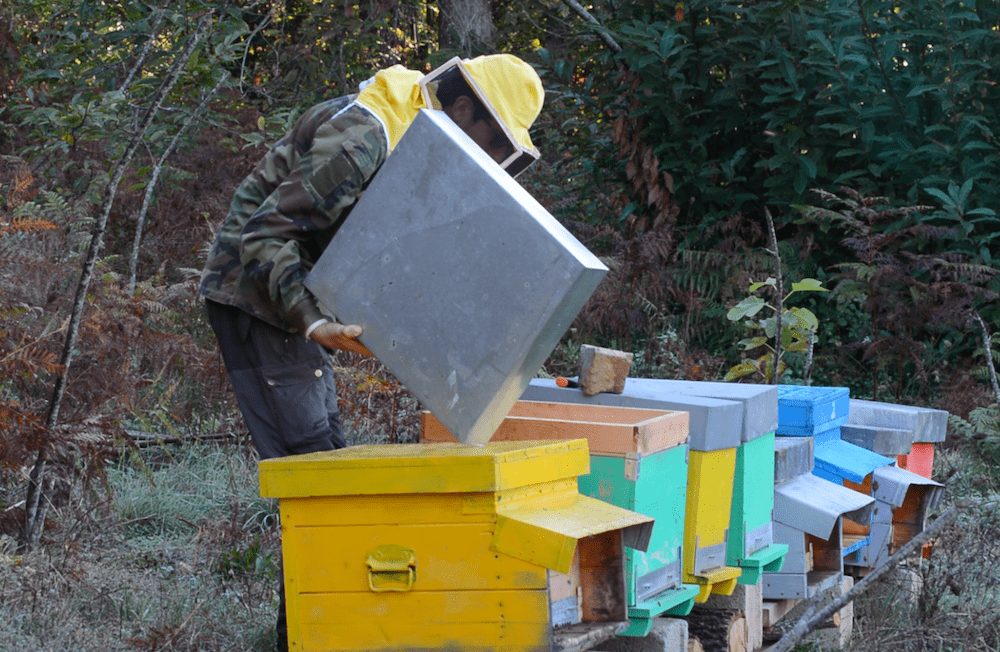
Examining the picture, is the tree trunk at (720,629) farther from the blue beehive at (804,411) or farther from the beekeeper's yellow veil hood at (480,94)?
the beekeeper's yellow veil hood at (480,94)

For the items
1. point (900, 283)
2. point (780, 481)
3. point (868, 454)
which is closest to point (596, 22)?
point (900, 283)

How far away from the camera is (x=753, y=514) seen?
127 inches

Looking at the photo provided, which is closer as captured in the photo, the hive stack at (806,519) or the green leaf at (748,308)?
the hive stack at (806,519)

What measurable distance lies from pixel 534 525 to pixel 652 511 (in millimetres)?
624

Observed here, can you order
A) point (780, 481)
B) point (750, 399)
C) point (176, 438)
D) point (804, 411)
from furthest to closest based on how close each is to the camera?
point (176, 438) → point (804, 411) → point (780, 481) → point (750, 399)

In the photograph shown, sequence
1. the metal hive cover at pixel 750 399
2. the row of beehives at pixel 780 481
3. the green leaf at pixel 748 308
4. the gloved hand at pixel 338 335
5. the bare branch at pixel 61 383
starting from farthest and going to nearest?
the green leaf at pixel 748 308, the bare branch at pixel 61 383, the metal hive cover at pixel 750 399, the row of beehives at pixel 780 481, the gloved hand at pixel 338 335

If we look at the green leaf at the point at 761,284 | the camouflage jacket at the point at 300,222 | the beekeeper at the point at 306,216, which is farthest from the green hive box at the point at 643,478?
the green leaf at the point at 761,284

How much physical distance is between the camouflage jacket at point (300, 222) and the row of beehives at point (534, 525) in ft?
1.73

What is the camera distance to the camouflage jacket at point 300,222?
9.20 feet

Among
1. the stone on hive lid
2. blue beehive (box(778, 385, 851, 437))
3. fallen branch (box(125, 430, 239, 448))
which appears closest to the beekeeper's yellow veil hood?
the stone on hive lid

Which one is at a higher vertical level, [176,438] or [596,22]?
[596,22]

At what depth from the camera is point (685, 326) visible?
7.32 meters

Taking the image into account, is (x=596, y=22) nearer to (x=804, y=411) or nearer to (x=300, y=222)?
(x=804, y=411)

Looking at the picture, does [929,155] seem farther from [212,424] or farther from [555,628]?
[555,628]
